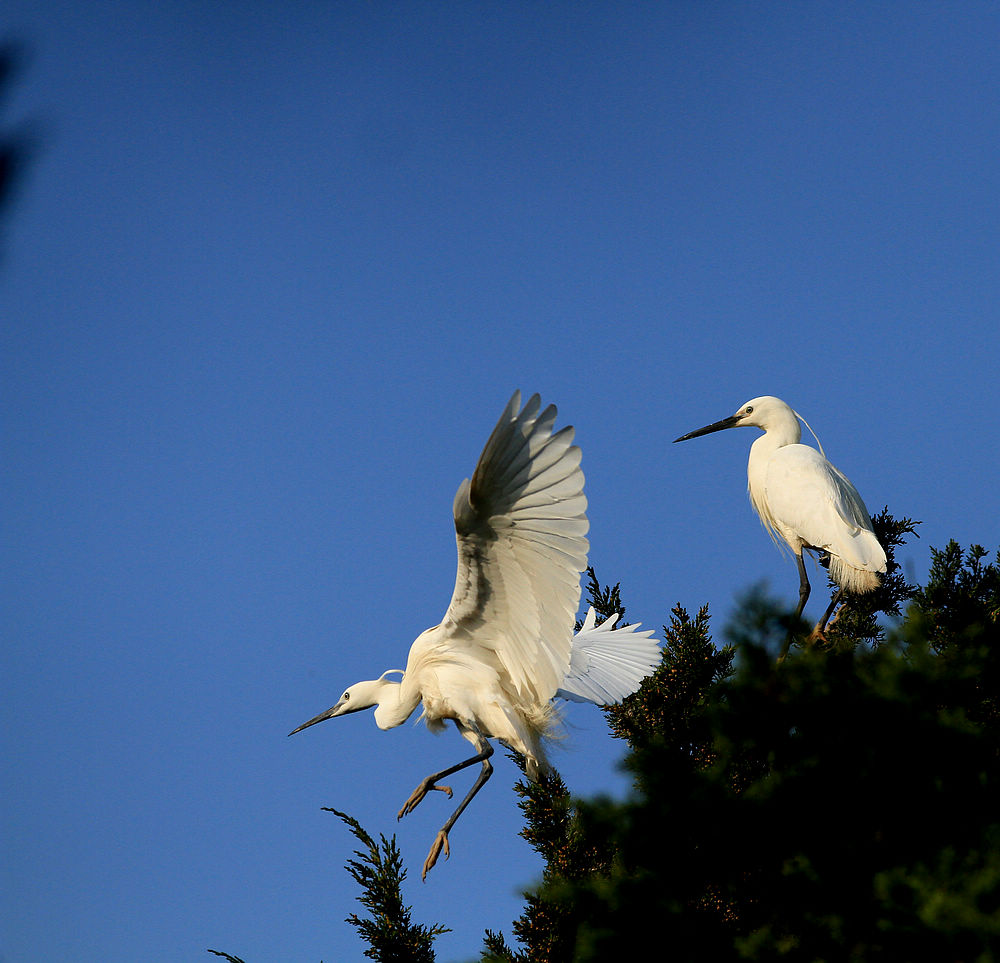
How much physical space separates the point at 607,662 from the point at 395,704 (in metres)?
1.28

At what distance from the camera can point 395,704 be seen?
17.9ft

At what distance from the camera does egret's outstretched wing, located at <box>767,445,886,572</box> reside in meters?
6.15

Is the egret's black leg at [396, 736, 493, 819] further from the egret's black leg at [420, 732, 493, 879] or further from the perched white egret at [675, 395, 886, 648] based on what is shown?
the perched white egret at [675, 395, 886, 648]

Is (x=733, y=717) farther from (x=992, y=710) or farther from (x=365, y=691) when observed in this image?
(x=365, y=691)

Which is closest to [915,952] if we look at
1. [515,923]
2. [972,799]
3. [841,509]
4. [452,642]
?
[972,799]

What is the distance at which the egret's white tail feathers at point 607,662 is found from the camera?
515 cm

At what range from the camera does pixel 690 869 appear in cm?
352

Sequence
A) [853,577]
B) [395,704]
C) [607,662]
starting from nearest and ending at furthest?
[395,704] < [607,662] < [853,577]

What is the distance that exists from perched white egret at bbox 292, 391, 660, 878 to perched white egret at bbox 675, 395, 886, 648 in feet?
4.75

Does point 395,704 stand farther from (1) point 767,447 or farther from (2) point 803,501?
(1) point 767,447

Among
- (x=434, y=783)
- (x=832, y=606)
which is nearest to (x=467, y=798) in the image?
(x=434, y=783)

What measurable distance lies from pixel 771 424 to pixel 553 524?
13.6 feet

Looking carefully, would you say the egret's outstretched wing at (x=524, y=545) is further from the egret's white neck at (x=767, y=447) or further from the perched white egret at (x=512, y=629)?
the egret's white neck at (x=767, y=447)

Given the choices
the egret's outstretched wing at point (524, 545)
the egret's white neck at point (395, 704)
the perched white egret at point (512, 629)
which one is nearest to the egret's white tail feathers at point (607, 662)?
the perched white egret at point (512, 629)
